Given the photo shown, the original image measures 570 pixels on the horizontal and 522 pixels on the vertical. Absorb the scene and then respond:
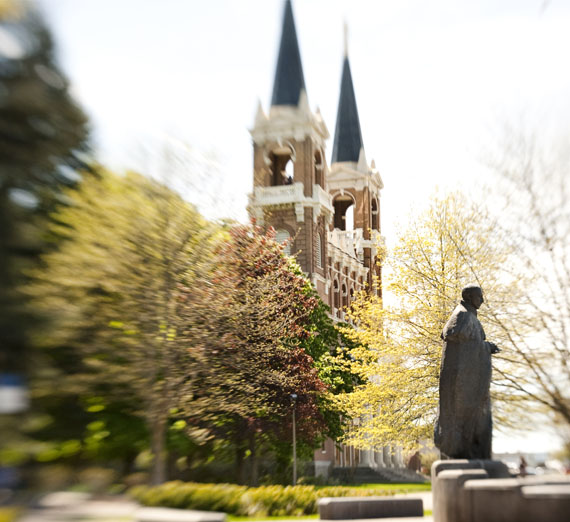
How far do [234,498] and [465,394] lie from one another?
7959 mm

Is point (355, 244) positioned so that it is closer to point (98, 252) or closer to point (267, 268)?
point (267, 268)

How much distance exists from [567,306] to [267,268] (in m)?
15.7

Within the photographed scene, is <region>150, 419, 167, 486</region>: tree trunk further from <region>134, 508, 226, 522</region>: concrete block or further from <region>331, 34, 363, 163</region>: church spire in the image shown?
<region>331, 34, 363, 163</region>: church spire

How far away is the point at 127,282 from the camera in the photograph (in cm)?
1811

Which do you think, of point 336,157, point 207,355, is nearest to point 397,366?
point 207,355

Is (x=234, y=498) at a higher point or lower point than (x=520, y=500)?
lower

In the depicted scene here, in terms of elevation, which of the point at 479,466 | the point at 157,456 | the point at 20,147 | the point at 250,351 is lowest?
the point at 479,466

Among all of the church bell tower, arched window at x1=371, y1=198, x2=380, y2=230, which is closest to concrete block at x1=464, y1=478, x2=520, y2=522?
the church bell tower

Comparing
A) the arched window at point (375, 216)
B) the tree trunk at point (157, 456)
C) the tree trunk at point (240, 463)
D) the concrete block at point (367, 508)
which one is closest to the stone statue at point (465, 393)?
the concrete block at point (367, 508)

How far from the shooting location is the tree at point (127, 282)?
56.3 feet

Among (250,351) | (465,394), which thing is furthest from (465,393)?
(250,351)

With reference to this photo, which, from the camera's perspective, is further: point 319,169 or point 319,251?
point 319,169

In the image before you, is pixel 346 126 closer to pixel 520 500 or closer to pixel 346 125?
pixel 346 125

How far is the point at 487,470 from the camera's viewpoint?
11.0m
